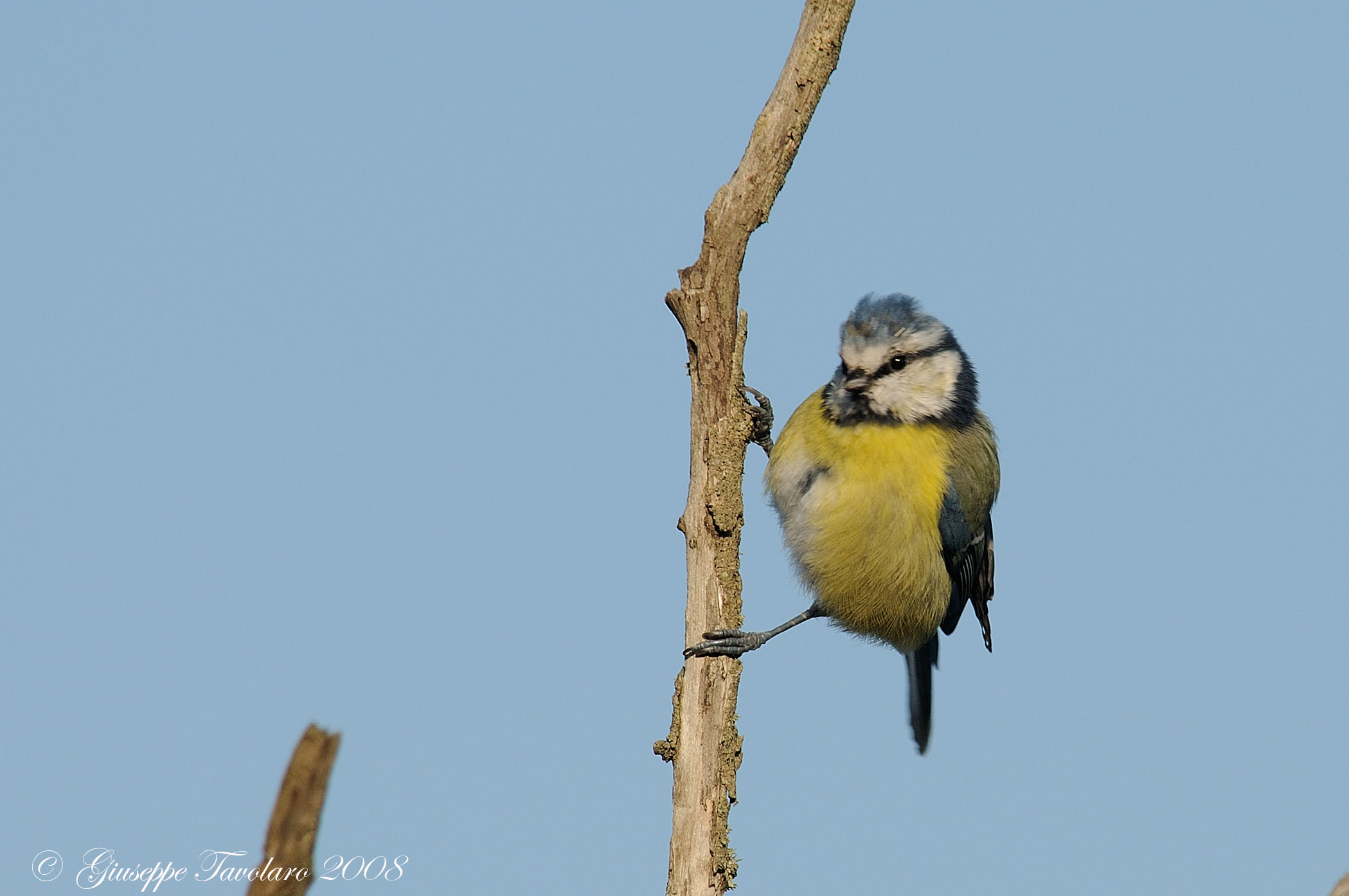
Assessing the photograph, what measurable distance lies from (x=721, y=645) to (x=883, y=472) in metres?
1.21

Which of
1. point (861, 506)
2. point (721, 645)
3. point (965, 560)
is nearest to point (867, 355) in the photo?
point (861, 506)

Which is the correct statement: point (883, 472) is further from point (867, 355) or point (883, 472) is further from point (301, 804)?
point (301, 804)

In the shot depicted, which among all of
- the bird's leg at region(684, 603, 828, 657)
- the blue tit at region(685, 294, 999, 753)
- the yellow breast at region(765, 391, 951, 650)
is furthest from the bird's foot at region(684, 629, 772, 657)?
the yellow breast at region(765, 391, 951, 650)

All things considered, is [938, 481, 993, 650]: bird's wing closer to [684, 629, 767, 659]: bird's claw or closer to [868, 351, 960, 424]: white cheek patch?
[868, 351, 960, 424]: white cheek patch

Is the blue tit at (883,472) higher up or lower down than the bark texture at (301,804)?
higher up

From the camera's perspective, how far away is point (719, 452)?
14.5ft

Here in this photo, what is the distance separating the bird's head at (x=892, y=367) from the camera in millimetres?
5113

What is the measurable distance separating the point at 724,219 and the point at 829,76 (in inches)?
23.9

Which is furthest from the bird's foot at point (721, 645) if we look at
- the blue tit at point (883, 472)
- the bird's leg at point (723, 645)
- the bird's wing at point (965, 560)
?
the bird's wing at point (965, 560)

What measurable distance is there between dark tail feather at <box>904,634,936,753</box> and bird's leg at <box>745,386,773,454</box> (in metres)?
1.40

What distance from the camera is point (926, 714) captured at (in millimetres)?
6316

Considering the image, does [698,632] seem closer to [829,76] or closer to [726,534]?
[726,534]

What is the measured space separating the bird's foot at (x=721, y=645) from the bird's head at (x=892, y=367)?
1191 mm

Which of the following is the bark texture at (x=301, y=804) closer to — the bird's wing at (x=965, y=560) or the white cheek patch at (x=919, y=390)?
the white cheek patch at (x=919, y=390)
